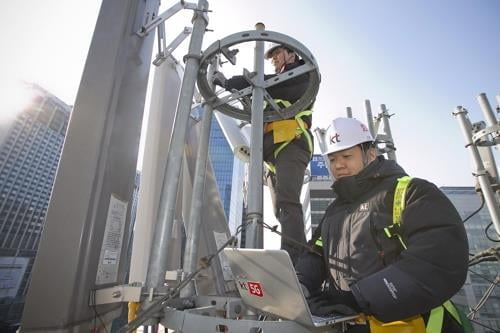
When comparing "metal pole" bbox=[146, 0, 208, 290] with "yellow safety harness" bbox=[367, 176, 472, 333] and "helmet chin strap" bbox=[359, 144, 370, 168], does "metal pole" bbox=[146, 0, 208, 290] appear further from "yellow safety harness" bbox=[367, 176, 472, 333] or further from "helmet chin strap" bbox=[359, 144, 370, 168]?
"helmet chin strap" bbox=[359, 144, 370, 168]

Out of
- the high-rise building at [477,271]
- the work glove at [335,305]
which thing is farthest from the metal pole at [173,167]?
the high-rise building at [477,271]

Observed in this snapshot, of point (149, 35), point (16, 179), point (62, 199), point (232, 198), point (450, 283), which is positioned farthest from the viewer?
point (232, 198)

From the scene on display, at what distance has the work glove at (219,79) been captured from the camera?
256 centimetres

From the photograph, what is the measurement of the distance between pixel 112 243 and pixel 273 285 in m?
1.14

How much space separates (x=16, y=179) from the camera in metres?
1.69

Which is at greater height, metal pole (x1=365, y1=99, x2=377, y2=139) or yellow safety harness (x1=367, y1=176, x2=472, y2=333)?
metal pole (x1=365, y1=99, x2=377, y2=139)

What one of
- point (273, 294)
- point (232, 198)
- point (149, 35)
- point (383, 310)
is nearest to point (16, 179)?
point (149, 35)

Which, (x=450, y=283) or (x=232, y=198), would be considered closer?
(x=450, y=283)

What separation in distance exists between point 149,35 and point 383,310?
250 centimetres

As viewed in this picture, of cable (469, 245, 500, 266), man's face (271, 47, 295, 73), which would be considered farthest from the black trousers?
cable (469, 245, 500, 266)

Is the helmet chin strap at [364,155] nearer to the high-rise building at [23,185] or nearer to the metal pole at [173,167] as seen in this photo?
the metal pole at [173,167]

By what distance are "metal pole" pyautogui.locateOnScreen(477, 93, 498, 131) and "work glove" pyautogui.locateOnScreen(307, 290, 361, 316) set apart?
6.09 metres

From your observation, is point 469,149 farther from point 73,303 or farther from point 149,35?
point 73,303

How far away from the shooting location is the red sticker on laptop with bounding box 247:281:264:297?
1242 millimetres
